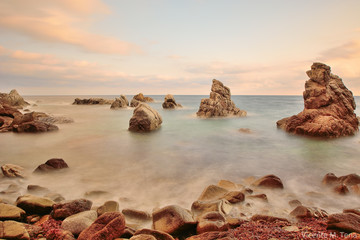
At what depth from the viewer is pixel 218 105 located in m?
24.0

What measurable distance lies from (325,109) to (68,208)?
50.1 feet

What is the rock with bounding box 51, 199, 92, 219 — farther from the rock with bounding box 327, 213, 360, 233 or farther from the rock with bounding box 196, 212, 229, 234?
the rock with bounding box 327, 213, 360, 233

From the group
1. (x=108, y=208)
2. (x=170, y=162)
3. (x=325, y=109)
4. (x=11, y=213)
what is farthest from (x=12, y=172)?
(x=325, y=109)

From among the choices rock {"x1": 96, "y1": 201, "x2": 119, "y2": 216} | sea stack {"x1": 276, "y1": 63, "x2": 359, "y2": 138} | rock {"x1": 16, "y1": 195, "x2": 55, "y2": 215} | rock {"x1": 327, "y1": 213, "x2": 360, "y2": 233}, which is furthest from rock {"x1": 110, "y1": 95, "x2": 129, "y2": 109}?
rock {"x1": 327, "y1": 213, "x2": 360, "y2": 233}

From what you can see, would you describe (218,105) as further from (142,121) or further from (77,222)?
(77,222)

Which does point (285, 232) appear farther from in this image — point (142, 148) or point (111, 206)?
point (142, 148)

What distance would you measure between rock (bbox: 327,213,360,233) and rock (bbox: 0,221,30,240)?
179 inches

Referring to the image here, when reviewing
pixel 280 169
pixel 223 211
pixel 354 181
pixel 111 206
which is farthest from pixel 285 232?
pixel 280 169

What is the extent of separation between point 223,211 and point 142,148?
6448 mm

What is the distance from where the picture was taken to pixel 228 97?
83.7 feet

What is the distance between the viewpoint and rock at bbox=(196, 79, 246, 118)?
78.1 ft

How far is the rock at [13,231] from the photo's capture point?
288 centimetres

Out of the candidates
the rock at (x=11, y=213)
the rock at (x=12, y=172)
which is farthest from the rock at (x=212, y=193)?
the rock at (x=12, y=172)

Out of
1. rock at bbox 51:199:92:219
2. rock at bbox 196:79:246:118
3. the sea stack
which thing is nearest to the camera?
rock at bbox 51:199:92:219
